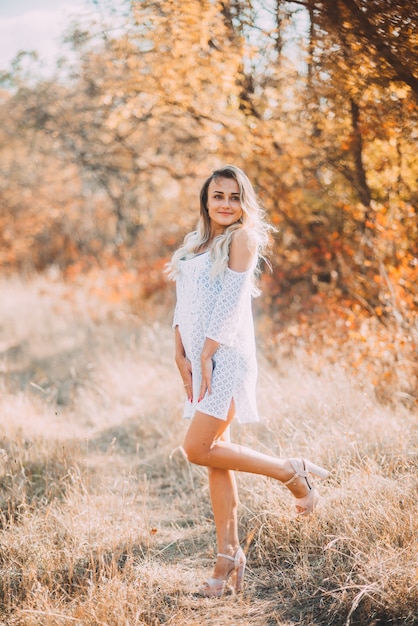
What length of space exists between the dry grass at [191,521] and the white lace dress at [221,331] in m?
0.66

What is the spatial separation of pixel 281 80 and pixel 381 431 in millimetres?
3451

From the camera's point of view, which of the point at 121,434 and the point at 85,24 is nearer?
the point at 121,434

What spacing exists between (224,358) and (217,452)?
45 cm

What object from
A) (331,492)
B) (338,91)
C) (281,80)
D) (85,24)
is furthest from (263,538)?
(85,24)

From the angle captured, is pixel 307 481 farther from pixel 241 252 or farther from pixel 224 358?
pixel 241 252

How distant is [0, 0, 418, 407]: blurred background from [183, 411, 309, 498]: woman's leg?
1.75 metres

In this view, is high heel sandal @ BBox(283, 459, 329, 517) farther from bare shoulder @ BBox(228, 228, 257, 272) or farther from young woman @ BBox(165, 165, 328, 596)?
bare shoulder @ BBox(228, 228, 257, 272)

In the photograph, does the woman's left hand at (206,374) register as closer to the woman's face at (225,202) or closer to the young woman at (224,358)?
the young woman at (224,358)

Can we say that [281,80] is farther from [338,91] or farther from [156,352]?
[156,352]

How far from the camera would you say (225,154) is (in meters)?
6.99

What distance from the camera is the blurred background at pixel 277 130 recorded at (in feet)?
13.2

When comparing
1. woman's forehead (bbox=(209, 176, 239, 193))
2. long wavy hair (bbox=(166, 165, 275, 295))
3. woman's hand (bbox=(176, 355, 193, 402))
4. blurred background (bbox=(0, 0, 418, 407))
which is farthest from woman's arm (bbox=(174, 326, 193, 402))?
blurred background (bbox=(0, 0, 418, 407))

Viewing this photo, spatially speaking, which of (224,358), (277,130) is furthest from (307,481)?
(277,130)

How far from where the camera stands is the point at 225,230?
9.74 ft
